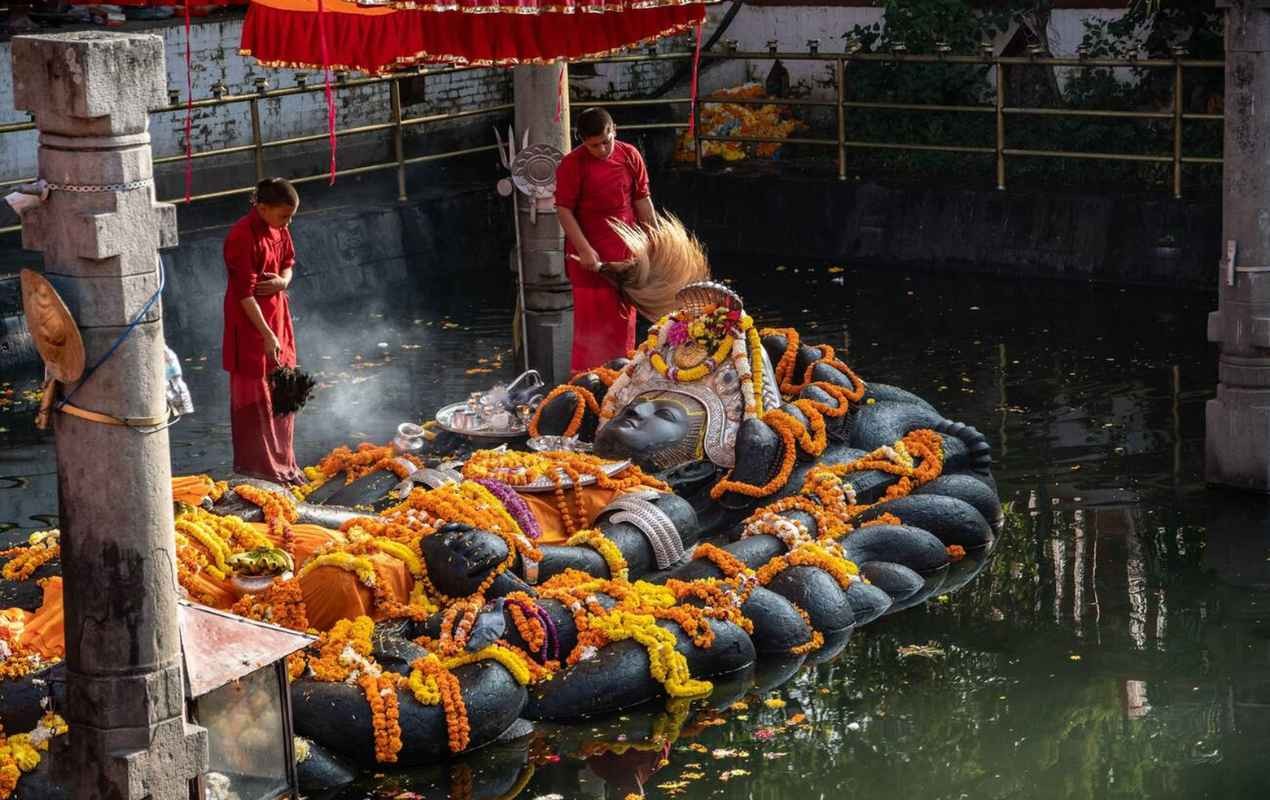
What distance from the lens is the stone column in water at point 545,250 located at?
10320mm

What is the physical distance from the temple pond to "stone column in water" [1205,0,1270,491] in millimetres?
234

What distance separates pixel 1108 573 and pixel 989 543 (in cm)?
53

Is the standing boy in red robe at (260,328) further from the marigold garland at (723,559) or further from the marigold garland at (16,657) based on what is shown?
the marigold garland at (16,657)

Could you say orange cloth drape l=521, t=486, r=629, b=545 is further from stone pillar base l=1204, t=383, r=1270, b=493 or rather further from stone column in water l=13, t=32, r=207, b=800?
stone pillar base l=1204, t=383, r=1270, b=493

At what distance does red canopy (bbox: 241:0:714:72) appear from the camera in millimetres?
9664

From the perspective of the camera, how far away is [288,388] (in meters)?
8.84

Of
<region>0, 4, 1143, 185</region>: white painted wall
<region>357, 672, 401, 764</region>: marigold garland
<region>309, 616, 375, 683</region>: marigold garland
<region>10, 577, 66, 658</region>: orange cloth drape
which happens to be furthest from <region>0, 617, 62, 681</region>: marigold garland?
<region>0, 4, 1143, 185</region>: white painted wall

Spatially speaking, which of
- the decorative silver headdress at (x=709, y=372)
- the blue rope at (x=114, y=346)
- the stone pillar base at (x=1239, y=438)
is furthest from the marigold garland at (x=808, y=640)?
A: the blue rope at (x=114, y=346)

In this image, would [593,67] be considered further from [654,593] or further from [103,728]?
[103,728]

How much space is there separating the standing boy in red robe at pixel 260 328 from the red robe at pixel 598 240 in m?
1.54

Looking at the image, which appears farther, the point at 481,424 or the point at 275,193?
the point at 481,424

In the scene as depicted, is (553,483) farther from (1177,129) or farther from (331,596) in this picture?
(1177,129)

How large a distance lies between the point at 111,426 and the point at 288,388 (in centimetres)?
397

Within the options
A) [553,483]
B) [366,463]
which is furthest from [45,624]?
[366,463]
